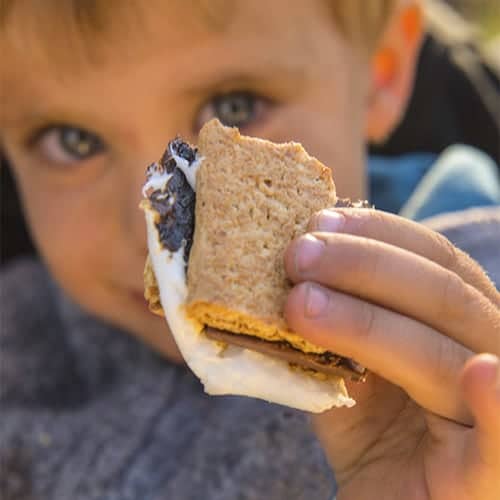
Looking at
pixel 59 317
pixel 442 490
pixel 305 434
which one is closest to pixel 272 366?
pixel 442 490

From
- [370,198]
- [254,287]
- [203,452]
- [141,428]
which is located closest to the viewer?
[254,287]

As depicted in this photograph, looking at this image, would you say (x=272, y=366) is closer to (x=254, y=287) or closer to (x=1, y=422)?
(x=254, y=287)

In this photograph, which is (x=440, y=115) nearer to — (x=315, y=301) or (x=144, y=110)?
(x=144, y=110)

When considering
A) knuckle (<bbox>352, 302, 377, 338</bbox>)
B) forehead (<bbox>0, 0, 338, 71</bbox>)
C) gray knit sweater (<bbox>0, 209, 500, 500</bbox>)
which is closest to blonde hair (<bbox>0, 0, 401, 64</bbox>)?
forehead (<bbox>0, 0, 338, 71</bbox>)

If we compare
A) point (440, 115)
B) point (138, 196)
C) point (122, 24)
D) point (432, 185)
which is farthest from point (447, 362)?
point (440, 115)

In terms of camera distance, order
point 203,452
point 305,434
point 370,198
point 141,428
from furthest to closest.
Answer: point 370,198
point 141,428
point 203,452
point 305,434

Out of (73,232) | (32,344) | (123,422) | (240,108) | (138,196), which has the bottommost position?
(32,344)

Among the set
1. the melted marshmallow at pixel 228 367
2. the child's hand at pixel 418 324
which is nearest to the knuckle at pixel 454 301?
the child's hand at pixel 418 324
